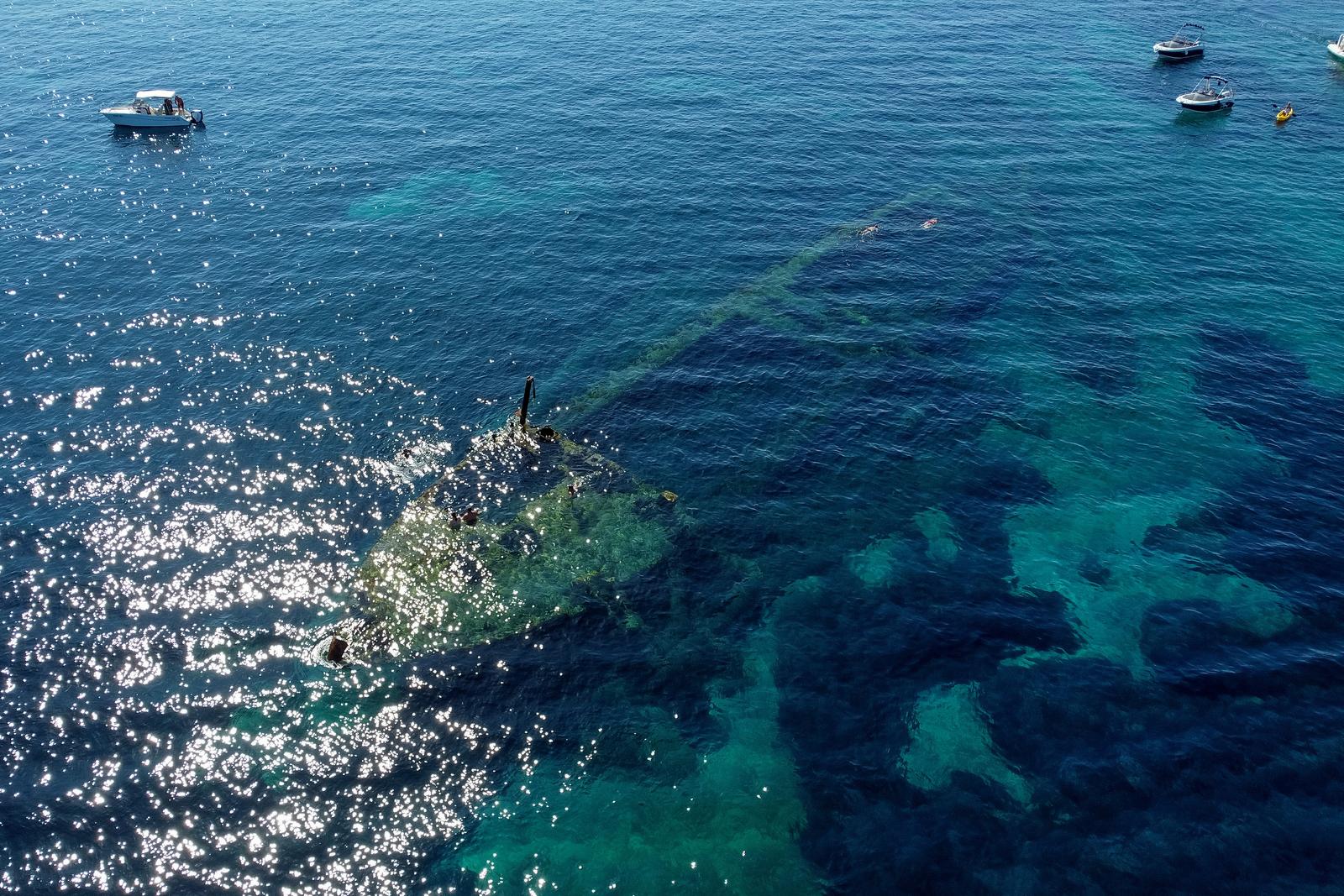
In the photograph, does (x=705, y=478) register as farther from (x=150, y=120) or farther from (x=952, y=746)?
(x=150, y=120)

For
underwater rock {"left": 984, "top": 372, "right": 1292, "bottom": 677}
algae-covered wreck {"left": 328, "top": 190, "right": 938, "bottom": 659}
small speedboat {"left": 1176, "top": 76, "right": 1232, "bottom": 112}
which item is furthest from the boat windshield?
algae-covered wreck {"left": 328, "top": 190, "right": 938, "bottom": 659}

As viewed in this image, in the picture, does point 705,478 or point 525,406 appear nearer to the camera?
point 705,478

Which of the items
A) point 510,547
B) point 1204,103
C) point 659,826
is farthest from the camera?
point 1204,103

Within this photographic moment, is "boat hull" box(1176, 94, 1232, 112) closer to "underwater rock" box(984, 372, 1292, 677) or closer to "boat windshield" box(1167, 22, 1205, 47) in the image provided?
"boat windshield" box(1167, 22, 1205, 47)

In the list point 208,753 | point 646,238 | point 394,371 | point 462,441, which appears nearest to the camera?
point 208,753

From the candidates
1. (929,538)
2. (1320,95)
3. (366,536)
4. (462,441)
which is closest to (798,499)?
(929,538)

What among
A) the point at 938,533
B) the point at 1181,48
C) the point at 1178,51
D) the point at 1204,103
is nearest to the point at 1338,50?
the point at 1181,48

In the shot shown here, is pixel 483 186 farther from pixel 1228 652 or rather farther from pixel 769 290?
pixel 1228 652
